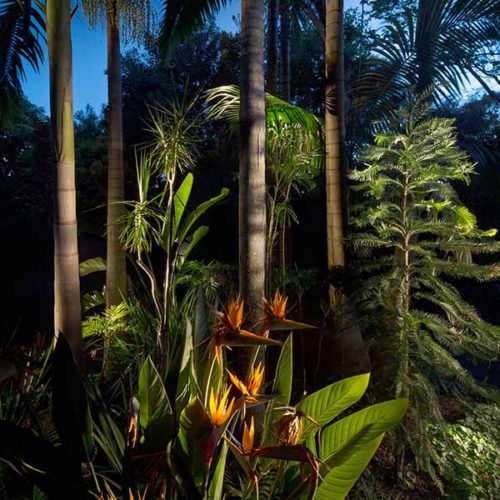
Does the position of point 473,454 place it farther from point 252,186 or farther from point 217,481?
point 252,186

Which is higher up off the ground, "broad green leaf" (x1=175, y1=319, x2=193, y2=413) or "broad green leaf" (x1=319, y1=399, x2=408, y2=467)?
"broad green leaf" (x1=175, y1=319, x2=193, y2=413)

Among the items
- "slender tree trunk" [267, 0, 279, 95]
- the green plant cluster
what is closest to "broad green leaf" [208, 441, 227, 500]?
the green plant cluster

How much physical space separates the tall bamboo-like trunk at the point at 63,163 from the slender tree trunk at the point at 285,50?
312 cm

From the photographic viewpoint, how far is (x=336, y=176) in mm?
3459

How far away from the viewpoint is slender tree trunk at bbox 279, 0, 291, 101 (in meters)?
5.27

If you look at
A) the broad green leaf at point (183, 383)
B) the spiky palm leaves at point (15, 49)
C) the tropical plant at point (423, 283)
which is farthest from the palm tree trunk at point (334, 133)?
the spiky palm leaves at point (15, 49)

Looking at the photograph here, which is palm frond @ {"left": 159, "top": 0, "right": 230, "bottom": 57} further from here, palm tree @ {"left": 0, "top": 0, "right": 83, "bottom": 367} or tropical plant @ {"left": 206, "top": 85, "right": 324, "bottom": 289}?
palm tree @ {"left": 0, "top": 0, "right": 83, "bottom": 367}

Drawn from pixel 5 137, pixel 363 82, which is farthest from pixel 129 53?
pixel 363 82

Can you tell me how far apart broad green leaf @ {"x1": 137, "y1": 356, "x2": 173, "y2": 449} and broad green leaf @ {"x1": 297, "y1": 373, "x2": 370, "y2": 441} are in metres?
0.52

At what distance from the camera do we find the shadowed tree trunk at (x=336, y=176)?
3.40 m

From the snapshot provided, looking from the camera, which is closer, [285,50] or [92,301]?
[92,301]

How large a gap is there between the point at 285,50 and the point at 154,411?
5213mm

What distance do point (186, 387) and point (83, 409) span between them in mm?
415

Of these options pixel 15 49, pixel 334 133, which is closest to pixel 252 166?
pixel 334 133
